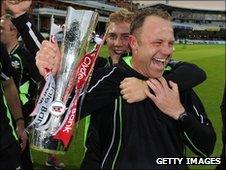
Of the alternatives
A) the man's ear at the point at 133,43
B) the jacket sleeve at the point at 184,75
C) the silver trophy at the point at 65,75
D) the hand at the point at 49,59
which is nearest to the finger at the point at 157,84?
the jacket sleeve at the point at 184,75

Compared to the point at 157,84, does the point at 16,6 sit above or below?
above

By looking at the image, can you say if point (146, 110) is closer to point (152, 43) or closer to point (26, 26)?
point (152, 43)

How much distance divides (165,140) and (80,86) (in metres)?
0.54

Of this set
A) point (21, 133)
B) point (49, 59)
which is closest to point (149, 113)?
point (49, 59)

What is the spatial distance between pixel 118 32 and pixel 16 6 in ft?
4.72

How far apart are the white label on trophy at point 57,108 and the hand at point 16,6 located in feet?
1.87

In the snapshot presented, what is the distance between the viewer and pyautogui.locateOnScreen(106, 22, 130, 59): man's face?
12.7ft

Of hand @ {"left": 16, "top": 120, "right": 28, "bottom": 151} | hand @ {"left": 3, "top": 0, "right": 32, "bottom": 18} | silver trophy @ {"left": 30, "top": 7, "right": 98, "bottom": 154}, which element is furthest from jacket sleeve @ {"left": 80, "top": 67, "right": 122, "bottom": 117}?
hand @ {"left": 16, "top": 120, "right": 28, "bottom": 151}

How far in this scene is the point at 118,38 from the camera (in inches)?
155

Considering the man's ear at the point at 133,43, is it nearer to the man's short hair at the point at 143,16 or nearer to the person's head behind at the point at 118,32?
the man's short hair at the point at 143,16

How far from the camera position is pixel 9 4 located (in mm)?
2369

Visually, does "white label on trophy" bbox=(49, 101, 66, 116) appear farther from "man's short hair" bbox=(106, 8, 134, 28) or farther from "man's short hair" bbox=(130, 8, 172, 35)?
"man's short hair" bbox=(106, 8, 134, 28)

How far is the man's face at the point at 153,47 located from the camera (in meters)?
2.37

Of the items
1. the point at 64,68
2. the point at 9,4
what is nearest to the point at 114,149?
the point at 64,68
